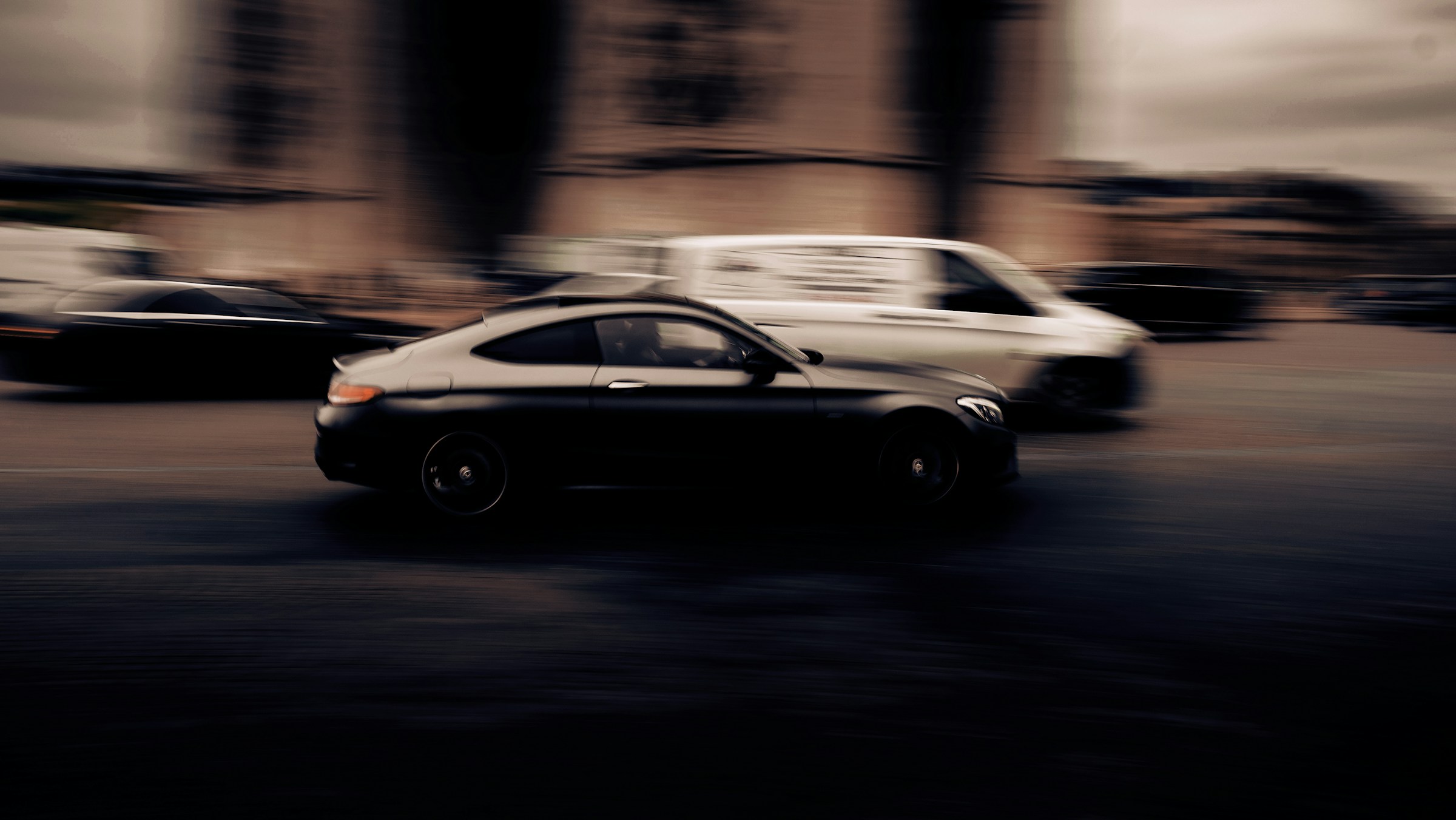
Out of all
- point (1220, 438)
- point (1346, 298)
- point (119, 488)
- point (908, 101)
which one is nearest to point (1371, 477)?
point (1220, 438)

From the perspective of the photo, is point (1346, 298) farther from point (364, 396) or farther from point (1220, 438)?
point (364, 396)

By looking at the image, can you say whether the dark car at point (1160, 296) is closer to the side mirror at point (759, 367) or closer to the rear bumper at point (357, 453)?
the side mirror at point (759, 367)

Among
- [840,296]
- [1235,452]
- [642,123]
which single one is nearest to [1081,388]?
[1235,452]

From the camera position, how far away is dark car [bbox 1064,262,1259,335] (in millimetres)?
23453

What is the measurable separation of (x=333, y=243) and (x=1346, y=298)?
3678cm

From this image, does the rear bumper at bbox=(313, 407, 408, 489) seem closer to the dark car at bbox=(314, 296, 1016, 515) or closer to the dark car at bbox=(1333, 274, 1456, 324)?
the dark car at bbox=(314, 296, 1016, 515)

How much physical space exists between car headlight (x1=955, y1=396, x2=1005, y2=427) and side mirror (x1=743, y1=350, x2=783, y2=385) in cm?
105

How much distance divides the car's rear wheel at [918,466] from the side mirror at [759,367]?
0.74 meters

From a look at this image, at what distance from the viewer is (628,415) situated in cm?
627

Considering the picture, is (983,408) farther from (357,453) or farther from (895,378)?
(357,453)

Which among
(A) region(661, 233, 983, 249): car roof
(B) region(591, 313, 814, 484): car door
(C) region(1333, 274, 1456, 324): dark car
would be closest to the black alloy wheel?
(A) region(661, 233, 983, 249): car roof

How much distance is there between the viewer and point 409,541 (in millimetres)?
5812

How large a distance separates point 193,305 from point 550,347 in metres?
6.52

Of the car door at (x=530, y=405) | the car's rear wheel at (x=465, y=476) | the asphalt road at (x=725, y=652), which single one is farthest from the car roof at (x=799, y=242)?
the car's rear wheel at (x=465, y=476)
